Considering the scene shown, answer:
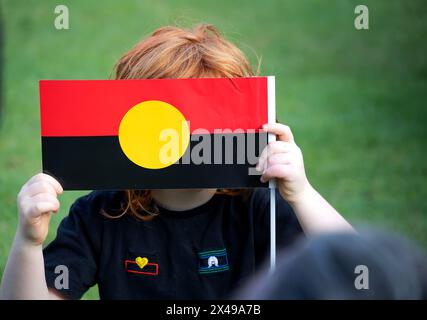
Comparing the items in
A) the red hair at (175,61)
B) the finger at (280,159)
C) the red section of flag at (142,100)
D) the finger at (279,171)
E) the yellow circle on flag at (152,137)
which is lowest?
the finger at (279,171)

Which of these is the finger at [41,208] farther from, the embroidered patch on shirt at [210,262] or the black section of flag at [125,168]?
the embroidered patch on shirt at [210,262]

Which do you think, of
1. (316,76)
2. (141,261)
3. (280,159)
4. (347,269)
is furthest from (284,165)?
(316,76)

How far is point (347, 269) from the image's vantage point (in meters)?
1.09

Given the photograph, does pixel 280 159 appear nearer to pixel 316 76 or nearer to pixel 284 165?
pixel 284 165

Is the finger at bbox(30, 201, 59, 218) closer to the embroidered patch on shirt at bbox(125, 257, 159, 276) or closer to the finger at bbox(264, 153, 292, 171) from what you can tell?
the embroidered patch on shirt at bbox(125, 257, 159, 276)

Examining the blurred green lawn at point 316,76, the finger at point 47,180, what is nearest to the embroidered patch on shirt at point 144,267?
the finger at point 47,180

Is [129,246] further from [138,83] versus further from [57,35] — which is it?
[57,35]

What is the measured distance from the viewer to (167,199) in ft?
8.21

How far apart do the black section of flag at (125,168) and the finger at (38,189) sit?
129 mm

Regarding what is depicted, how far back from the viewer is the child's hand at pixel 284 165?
2203 millimetres
